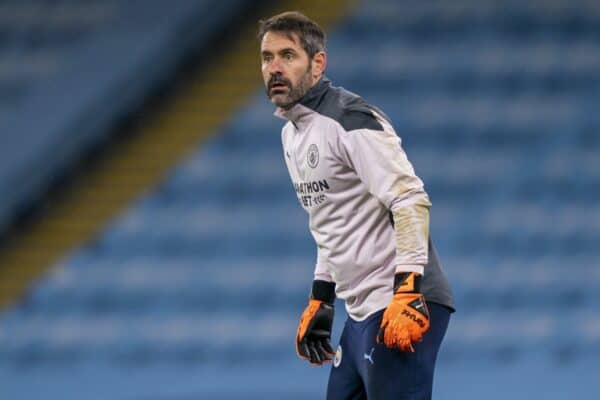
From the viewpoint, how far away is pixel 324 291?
3145mm

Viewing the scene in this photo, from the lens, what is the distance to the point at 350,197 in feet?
9.29

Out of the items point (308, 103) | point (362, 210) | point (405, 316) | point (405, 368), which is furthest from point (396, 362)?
point (308, 103)

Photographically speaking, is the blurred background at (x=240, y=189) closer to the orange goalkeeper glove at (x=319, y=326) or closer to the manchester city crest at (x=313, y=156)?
the orange goalkeeper glove at (x=319, y=326)

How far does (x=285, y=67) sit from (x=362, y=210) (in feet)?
1.22

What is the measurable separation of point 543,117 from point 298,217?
5.18 ft

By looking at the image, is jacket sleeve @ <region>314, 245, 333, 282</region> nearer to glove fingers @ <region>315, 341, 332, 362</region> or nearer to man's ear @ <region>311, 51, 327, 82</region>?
glove fingers @ <region>315, 341, 332, 362</region>

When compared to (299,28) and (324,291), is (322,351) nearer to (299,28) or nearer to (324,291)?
(324,291)

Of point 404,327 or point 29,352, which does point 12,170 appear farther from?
point 404,327

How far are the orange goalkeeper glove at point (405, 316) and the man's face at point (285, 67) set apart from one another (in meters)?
0.49

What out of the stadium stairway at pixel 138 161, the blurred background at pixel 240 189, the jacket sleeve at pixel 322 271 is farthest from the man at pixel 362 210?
the stadium stairway at pixel 138 161

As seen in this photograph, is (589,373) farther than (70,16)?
No

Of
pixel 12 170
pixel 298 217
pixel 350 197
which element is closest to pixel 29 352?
pixel 12 170

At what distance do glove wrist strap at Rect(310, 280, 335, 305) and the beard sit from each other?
522 mm

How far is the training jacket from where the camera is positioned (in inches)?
107
